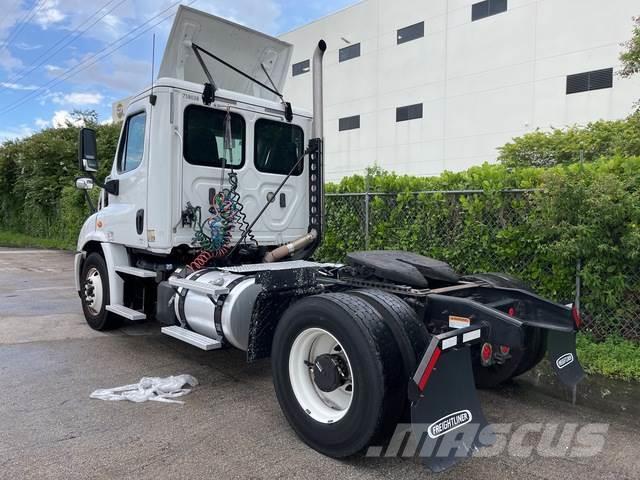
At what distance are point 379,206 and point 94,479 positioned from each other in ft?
16.8

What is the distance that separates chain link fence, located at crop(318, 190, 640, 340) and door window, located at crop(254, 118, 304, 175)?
5.48 feet

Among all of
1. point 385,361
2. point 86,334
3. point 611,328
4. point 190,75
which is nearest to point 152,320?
point 86,334

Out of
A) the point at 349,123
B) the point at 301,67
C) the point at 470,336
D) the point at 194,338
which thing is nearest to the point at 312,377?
the point at 470,336

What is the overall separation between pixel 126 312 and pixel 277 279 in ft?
8.01

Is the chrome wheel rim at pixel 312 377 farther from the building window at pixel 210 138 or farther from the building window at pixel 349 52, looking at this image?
the building window at pixel 349 52

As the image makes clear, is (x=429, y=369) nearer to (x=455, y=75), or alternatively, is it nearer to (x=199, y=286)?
(x=199, y=286)

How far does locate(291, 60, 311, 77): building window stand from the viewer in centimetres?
3095

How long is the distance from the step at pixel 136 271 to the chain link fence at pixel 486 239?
314 cm

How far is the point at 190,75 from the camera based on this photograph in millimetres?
5344

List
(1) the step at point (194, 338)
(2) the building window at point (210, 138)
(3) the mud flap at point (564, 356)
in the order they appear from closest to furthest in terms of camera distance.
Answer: (3) the mud flap at point (564, 356), (1) the step at point (194, 338), (2) the building window at point (210, 138)

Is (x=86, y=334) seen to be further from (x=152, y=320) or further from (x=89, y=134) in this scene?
(x=89, y=134)

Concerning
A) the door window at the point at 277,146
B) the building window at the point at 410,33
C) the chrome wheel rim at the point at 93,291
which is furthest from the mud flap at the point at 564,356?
the building window at the point at 410,33

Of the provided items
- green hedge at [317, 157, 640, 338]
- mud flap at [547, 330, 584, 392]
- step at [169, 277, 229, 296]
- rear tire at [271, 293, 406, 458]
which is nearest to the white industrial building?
green hedge at [317, 157, 640, 338]

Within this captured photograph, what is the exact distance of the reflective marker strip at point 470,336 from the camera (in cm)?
288
